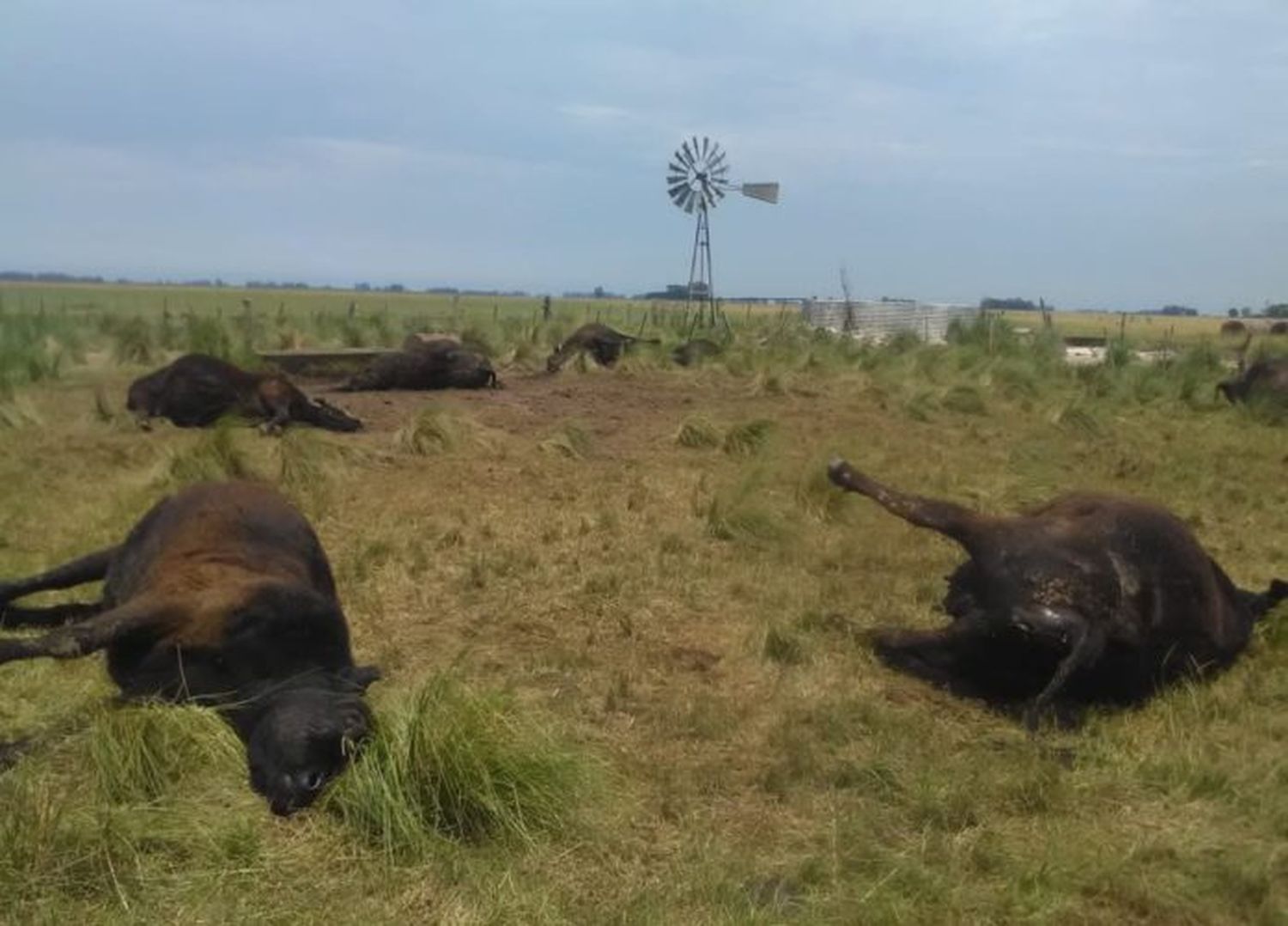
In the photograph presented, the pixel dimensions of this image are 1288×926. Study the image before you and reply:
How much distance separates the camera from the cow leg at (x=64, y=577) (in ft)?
20.1

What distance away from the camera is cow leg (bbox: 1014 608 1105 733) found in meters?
6.00

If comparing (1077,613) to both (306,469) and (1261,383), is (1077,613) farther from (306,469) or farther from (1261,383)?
(1261,383)

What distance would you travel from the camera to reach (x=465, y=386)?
17.4 metres

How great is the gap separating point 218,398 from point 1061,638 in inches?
405

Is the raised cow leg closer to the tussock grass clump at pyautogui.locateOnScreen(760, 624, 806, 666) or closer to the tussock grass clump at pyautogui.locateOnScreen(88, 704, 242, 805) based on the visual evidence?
the tussock grass clump at pyautogui.locateOnScreen(760, 624, 806, 666)

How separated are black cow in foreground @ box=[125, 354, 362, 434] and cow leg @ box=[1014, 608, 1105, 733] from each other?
8.87 metres

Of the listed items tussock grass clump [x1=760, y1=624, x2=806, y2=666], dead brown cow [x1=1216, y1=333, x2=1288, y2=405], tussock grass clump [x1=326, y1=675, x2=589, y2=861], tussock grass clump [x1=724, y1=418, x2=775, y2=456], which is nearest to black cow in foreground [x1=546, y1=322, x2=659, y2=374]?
tussock grass clump [x1=724, y1=418, x2=775, y2=456]

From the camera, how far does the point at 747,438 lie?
508 inches

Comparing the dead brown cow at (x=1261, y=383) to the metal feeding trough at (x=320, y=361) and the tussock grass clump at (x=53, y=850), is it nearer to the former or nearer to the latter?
the metal feeding trough at (x=320, y=361)

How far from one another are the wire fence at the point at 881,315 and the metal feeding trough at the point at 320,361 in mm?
16271

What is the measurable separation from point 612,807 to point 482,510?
5.12 metres

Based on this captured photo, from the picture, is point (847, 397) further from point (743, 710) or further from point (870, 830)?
point (870, 830)

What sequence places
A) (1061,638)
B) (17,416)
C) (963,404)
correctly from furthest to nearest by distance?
1. (963,404)
2. (17,416)
3. (1061,638)

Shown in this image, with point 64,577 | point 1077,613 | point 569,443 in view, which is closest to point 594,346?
point 569,443
